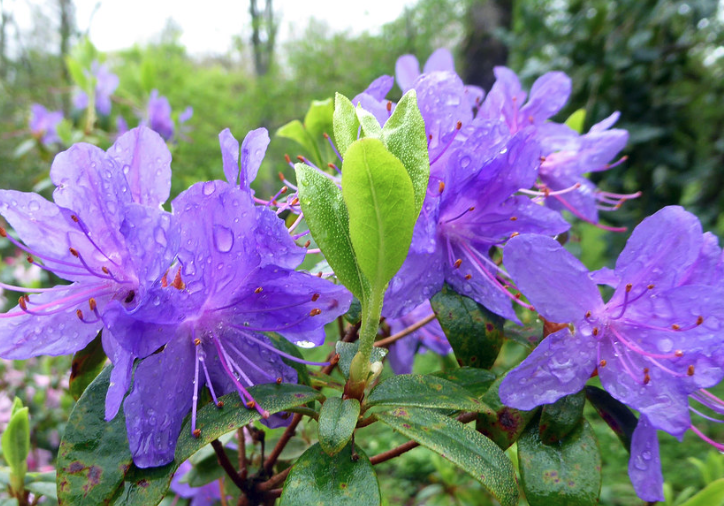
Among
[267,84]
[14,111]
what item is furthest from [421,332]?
[14,111]

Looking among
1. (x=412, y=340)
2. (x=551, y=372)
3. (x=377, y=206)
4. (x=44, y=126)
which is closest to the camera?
(x=377, y=206)

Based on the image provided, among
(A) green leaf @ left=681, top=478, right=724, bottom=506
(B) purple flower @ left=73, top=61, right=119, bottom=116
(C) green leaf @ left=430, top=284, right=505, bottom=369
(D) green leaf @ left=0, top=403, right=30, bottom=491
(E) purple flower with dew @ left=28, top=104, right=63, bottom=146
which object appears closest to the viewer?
(C) green leaf @ left=430, top=284, right=505, bottom=369

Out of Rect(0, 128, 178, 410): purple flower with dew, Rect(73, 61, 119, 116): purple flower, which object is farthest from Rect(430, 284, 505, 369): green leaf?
Rect(73, 61, 119, 116): purple flower

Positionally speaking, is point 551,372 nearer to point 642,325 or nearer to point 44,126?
point 642,325

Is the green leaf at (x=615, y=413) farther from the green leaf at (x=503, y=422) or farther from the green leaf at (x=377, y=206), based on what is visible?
the green leaf at (x=377, y=206)

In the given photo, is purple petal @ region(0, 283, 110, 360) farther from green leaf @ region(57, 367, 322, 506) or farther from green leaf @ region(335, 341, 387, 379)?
green leaf @ region(335, 341, 387, 379)

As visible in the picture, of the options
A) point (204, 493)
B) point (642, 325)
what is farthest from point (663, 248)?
point (204, 493)
